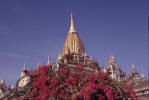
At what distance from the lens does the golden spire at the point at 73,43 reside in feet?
207

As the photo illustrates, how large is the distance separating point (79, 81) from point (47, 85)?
60.1 inches

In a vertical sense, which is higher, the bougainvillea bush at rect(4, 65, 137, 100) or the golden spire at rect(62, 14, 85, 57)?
the golden spire at rect(62, 14, 85, 57)

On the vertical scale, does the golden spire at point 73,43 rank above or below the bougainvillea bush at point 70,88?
above

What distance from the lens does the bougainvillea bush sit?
15.5m

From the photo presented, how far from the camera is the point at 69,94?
51.6 feet

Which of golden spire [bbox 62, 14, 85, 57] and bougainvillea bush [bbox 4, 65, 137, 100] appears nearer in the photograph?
bougainvillea bush [bbox 4, 65, 137, 100]

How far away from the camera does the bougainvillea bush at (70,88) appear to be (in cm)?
1553

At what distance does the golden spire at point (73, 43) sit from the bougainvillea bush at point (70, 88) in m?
44.4

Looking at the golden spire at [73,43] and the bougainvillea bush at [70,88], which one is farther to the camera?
the golden spire at [73,43]

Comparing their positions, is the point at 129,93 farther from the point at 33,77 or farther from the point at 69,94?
the point at 33,77

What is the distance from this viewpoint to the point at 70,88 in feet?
52.0

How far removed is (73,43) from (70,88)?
48.9 metres

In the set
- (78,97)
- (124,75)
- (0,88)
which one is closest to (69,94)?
(78,97)

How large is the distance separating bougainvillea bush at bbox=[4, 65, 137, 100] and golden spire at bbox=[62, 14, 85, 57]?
44429 mm
